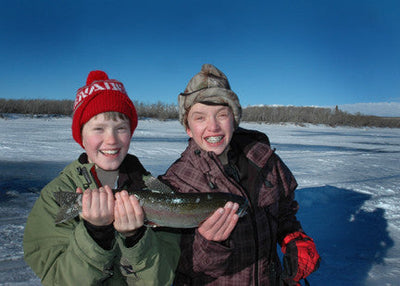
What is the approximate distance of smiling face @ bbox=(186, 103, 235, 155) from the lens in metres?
2.14

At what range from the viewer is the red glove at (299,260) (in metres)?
2.04

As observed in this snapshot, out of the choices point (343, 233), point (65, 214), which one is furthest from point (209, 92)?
point (343, 233)

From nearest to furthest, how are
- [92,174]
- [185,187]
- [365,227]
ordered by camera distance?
1. [92,174]
2. [185,187]
3. [365,227]

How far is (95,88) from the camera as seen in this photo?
2092mm

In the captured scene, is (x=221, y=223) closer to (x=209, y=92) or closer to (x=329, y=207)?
(x=209, y=92)

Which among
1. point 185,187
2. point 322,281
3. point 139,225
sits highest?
point 185,187

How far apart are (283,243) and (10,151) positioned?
24.6 feet

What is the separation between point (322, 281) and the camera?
260 cm

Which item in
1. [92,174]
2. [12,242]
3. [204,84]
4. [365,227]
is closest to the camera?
[92,174]

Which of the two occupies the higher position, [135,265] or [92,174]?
[92,174]

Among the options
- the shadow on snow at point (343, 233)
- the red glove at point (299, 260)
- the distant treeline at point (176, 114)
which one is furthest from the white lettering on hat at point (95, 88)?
the distant treeline at point (176, 114)

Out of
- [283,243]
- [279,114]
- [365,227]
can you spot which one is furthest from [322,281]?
A: [279,114]

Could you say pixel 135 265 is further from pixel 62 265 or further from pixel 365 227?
pixel 365 227

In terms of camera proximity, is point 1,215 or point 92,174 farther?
point 1,215
